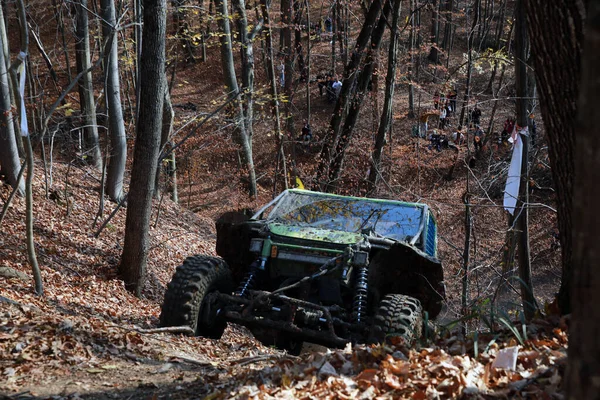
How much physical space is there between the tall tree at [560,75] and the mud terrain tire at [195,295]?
A: 3.79 metres

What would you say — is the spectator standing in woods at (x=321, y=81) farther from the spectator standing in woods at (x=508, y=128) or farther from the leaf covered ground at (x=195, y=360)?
the leaf covered ground at (x=195, y=360)

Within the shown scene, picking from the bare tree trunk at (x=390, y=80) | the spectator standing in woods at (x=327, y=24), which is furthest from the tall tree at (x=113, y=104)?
the spectator standing in woods at (x=327, y=24)

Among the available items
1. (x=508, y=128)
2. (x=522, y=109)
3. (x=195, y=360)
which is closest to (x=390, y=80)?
(x=508, y=128)

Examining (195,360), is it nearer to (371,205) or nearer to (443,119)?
(371,205)

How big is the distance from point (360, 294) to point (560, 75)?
3.44 m

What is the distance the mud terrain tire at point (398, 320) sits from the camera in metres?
5.98

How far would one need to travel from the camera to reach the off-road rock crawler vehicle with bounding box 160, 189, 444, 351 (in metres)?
6.36

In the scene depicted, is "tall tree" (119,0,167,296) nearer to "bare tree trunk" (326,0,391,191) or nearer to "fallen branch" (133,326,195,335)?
"fallen branch" (133,326,195,335)

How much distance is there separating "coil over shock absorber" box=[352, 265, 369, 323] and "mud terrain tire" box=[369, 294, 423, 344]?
0.28m

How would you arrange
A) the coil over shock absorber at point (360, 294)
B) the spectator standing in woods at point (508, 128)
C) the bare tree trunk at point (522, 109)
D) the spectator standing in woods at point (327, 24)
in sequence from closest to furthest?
the coil over shock absorber at point (360, 294)
the bare tree trunk at point (522, 109)
the spectator standing in woods at point (508, 128)
the spectator standing in woods at point (327, 24)

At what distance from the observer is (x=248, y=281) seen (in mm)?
6938

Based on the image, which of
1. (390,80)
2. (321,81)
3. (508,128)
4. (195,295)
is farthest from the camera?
(321,81)

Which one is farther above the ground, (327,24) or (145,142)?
(327,24)

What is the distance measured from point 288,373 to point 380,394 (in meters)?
0.73
